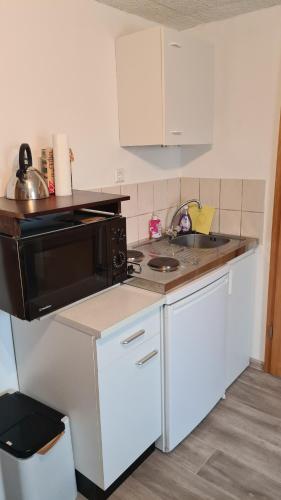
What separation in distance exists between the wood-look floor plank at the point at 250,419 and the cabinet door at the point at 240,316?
146mm

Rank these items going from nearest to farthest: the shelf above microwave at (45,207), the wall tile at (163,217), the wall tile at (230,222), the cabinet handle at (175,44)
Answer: the shelf above microwave at (45,207)
the cabinet handle at (175,44)
the wall tile at (230,222)
the wall tile at (163,217)

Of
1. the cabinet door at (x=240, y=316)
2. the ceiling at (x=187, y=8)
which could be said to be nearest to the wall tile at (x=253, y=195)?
the cabinet door at (x=240, y=316)

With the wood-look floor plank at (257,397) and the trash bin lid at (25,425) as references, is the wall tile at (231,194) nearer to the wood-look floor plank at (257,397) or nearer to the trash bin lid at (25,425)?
the wood-look floor plank at (257,397)

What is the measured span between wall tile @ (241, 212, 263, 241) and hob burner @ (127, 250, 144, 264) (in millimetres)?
724

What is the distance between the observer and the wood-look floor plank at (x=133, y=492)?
165 centimetres

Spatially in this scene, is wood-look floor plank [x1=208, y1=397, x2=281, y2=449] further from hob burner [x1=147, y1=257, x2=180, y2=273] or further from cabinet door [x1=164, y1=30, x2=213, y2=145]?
cabinet door [x1=164, y1=30, x2=213, y2=145]

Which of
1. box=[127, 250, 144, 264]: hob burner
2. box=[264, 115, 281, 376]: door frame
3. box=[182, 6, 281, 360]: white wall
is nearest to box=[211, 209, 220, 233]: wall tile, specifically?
box=[182, 6, 281, 360]: white wall

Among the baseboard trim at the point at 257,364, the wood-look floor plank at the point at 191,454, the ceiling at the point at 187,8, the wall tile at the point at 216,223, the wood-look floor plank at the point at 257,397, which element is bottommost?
the wood-look floor plank at the point at 191,454

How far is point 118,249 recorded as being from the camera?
1.67 metres

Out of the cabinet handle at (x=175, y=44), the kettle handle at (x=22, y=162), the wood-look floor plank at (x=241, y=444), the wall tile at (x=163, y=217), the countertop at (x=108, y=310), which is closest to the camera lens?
the countertop at (x=108, y=310)

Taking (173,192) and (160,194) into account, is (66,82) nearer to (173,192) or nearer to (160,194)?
(160,194)

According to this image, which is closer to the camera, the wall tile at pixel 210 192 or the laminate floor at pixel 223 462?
the laminate floor at pixel 223 462

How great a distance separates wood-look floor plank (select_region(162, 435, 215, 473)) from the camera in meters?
1.82

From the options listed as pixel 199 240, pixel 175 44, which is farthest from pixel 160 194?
pixel 175 44
